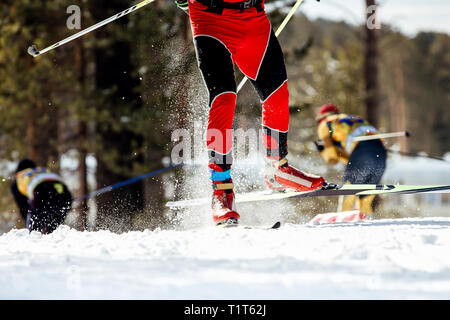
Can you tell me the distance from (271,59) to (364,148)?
3.01 metres

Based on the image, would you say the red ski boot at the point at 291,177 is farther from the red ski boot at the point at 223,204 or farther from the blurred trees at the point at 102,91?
the blurred trees at the point at 102,91

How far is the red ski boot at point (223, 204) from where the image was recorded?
3.54 m

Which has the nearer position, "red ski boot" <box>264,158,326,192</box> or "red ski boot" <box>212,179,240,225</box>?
"red ski boot" <box>212,179,240,225</box>

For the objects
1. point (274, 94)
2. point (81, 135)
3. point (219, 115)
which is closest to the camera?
point (219, 115)

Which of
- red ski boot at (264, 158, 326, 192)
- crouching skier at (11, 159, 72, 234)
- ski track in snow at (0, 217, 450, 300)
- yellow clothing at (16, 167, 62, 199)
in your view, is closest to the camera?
ski track in snow at (0, 217, 450, 300)

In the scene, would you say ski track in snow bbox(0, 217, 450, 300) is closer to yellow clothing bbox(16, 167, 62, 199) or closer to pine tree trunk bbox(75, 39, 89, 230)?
yellow clothing bbox(16, 167, 62, 199)

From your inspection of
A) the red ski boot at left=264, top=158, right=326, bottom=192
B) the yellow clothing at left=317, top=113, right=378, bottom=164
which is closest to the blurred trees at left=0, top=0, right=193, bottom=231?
the yellow clothing at left=317, top=113, right=378, bottom=164

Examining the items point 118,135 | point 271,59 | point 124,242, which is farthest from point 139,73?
point 124,242

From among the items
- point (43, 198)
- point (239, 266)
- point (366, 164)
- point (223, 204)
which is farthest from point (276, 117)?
point (43, 198)

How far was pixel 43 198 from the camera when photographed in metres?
6.05

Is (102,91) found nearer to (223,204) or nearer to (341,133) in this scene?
(341,133)

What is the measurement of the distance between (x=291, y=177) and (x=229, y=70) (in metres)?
0.93

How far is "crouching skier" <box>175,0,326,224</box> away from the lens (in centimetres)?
355

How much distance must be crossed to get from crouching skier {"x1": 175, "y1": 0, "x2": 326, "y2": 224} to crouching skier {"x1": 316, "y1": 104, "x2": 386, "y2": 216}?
2.65 m
